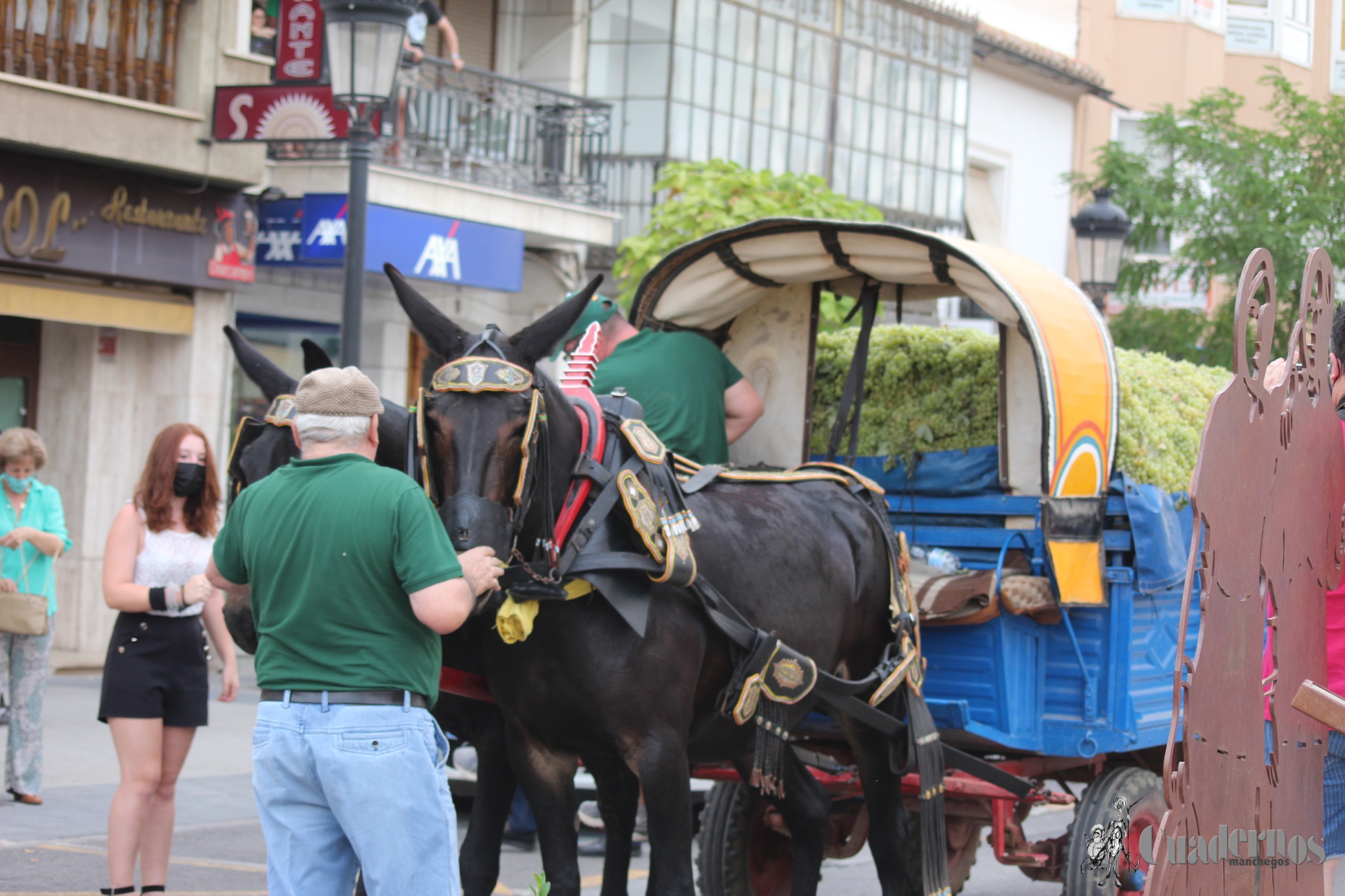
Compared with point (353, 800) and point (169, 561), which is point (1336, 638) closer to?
point (353, 800)

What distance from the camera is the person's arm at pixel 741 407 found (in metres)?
6.58

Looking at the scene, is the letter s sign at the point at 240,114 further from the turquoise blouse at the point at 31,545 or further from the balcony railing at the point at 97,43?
the turquoise blouse at the point at 31,545

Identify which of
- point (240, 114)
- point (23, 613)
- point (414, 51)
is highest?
point (414, 51)

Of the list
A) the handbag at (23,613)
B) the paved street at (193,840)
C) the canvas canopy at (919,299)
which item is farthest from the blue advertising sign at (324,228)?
the canvas canopy at (919,299)

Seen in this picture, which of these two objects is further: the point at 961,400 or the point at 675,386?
the point at 961,400

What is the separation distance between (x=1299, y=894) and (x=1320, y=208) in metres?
13.8

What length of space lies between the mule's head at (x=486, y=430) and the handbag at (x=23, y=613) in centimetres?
451

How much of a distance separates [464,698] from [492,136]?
11.4 meters

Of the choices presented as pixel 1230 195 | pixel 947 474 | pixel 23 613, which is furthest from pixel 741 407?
pixel 1230 195

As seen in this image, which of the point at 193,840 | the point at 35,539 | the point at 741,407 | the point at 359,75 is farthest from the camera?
the point at 359,75

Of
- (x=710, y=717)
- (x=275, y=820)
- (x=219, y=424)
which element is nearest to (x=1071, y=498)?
(x=710, y=717)

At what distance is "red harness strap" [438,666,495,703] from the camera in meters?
5.00

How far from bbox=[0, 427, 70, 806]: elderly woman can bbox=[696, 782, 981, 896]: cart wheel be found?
3821mm

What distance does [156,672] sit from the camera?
18.3ft
